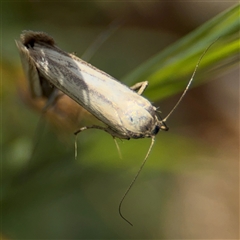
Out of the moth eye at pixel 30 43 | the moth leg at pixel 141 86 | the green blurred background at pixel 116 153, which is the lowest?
the green blurred background at pixel 116 153

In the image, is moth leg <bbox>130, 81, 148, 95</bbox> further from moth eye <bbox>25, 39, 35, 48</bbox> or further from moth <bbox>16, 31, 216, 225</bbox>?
moth eye <bbox>25, 39, 35, 48</bbox>

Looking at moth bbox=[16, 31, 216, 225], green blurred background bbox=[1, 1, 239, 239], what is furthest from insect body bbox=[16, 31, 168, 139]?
green blurred background bbox=[1, 1, 239, 239]

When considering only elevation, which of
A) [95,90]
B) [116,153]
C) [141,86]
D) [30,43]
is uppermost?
[30,43]

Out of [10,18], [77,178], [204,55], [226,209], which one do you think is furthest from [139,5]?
[226,209]

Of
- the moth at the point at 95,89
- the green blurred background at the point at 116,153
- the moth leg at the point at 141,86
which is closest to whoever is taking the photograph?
the moth at the point at 95,89

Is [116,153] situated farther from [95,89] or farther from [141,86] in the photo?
[95,89]

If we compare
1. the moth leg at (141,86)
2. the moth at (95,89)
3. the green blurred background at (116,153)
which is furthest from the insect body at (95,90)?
the green blurred background at (116,153)

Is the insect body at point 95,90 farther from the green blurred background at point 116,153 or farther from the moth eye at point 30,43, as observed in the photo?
the green blurred background at point 116,153

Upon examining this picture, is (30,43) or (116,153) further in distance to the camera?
(116,153)

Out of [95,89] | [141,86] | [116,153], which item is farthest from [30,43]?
[116,153]
